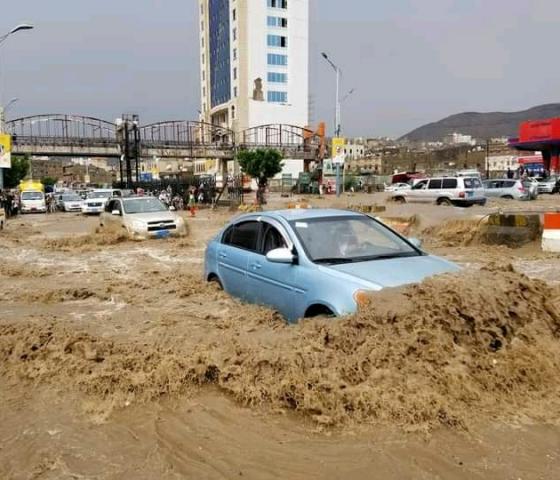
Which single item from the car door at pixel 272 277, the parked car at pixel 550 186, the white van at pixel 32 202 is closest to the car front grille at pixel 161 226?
the car door at pixel 272 277

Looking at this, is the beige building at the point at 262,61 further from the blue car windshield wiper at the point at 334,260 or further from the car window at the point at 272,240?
the blue car windshield wiper at the point at 334,260

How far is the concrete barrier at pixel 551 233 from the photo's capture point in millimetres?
13125

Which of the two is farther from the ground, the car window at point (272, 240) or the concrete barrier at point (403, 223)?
the car window at point (272, 240)

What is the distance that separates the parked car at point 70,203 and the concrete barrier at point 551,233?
33846 millimetres

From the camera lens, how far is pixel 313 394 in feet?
13.8

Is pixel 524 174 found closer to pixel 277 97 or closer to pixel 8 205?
pixel 8 205

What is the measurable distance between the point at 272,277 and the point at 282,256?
16.7 inches

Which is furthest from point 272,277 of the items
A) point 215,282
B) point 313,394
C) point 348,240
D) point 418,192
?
point 418,192

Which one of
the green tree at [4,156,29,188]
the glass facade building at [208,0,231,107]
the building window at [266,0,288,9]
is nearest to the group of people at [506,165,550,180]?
the building window at [266,0,288,9]

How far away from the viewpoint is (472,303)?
467 centimetres

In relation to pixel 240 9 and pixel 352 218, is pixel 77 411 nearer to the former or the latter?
pixel 352 218

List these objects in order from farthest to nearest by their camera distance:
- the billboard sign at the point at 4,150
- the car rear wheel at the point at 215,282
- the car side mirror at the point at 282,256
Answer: the billboard sign at the point at 4,150
the car rear wheel at the point at 215,282
the car side mirror at the point at 282,256

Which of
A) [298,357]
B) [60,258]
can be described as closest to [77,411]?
[298,357]

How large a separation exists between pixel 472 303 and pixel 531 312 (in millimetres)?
619
